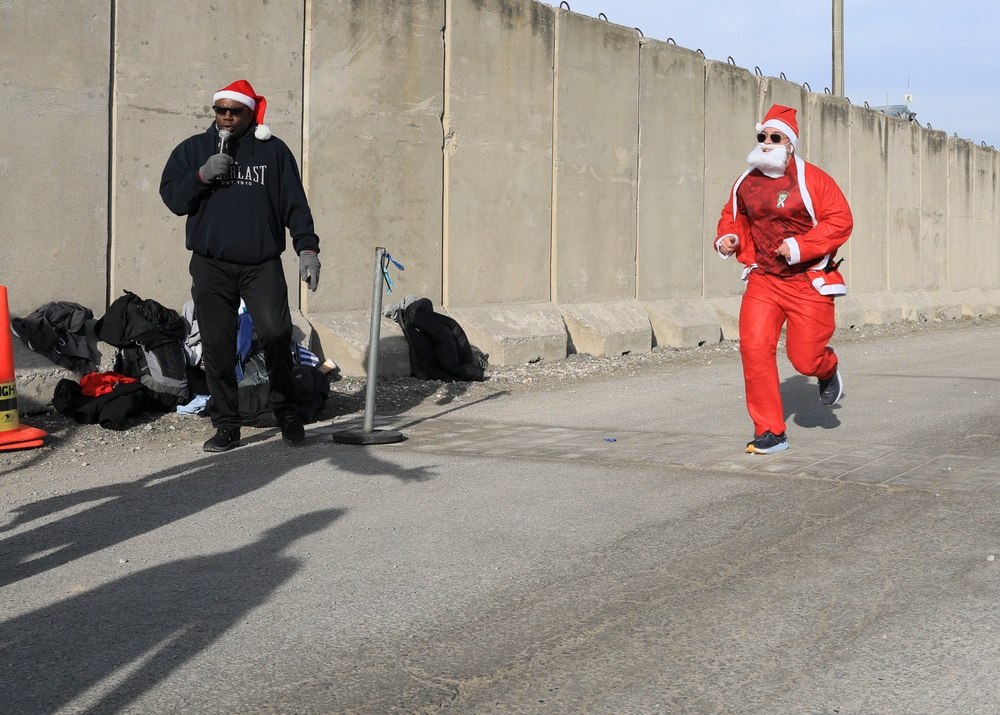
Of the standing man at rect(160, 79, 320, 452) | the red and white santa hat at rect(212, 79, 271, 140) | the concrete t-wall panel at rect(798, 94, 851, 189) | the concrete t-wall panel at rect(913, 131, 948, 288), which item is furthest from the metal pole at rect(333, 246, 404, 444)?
the concrete t-wall panel at rect(913, 131, 948, 288)

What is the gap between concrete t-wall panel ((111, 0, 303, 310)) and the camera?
9.29m

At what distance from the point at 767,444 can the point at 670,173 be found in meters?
9.60

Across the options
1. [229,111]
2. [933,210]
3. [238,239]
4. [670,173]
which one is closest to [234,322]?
[238,239]

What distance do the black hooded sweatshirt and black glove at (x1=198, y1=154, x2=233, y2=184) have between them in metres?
0.11

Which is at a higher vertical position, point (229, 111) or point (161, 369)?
point (229, 111)

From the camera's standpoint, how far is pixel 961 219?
1064 inches

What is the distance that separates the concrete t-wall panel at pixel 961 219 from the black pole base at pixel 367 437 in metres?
21.4

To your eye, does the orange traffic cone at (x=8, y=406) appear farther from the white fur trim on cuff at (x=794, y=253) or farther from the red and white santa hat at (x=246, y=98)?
the white fur trim on cuff at (x=794, y=253)

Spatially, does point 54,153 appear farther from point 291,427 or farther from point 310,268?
point 291,427

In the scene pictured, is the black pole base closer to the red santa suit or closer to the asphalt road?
the asphalt road

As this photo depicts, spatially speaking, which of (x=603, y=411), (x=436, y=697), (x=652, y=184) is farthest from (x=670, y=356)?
(x=436, y=697)

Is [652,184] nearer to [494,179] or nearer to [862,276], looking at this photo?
[494,179]

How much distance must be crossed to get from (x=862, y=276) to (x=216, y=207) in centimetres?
1666

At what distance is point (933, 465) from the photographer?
257 inches
